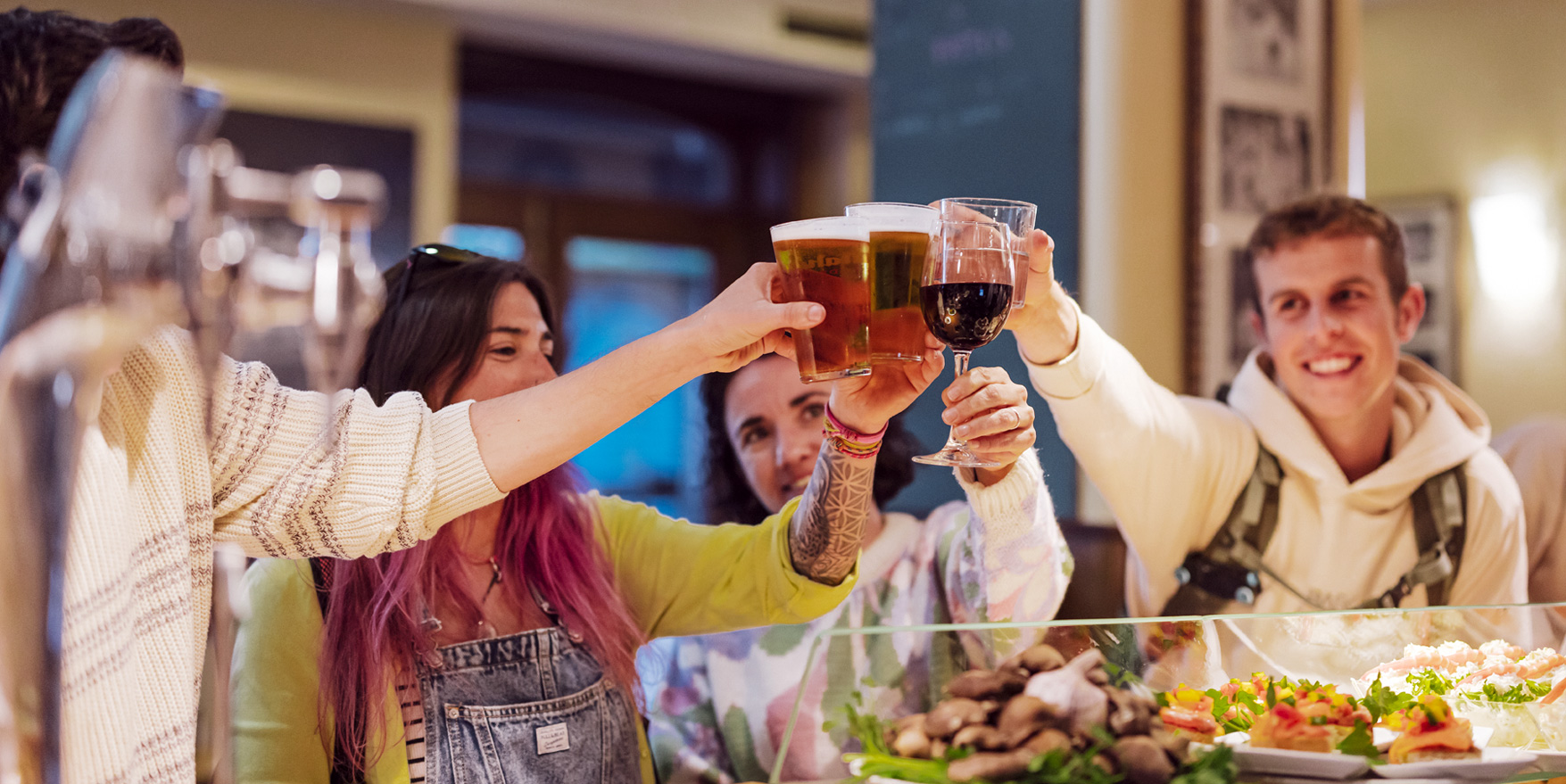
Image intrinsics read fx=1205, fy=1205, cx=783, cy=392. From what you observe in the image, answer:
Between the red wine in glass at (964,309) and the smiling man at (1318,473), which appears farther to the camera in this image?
the smiling man at (1318,473)

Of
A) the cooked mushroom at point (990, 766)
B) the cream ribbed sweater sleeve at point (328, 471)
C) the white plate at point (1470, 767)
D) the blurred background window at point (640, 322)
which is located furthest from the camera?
the blurred background window at point (640, 322)

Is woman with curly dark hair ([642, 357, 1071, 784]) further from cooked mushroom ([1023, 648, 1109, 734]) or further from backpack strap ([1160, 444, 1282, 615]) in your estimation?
cooked mushroom ([1023, 648, 1109, 734])

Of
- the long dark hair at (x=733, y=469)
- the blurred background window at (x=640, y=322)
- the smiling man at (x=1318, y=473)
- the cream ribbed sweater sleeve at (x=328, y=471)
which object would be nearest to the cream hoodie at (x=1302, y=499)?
the smiling man at (x=1318, y=473)

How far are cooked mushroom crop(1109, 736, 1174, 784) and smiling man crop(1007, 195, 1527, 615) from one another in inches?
38.8

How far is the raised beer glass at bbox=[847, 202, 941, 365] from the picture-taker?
4.26ft

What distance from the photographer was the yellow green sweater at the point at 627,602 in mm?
1492

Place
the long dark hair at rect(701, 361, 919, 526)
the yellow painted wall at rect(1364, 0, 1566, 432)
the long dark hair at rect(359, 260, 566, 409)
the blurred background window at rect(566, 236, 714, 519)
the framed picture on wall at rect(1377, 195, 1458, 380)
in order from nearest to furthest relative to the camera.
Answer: the long dark hair at rect(359, 260, 566, 409) < the long dark hair at rect(701, 361, 919, 526) < the yellow painted wall at rect(1364, 0, 1566, 432) < the framed picture on wall at rect(1377, 195, 1458, 380) < the blurred background window at rect(566, 236, 714, 519)

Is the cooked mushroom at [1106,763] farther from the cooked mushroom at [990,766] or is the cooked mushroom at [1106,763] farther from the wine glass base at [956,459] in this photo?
the wine glass base at [956,459]

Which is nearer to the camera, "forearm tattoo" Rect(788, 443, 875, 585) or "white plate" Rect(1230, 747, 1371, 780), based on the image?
"white plate" Rect(1230, 747, 1371, 780)

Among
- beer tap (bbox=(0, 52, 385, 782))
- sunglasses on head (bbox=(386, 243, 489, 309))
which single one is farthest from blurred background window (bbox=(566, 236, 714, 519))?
beer tap (bbox=(0, 52, 385, 782))

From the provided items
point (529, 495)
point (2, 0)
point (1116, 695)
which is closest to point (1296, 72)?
point (529, 495)

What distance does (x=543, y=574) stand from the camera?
1.68 metres

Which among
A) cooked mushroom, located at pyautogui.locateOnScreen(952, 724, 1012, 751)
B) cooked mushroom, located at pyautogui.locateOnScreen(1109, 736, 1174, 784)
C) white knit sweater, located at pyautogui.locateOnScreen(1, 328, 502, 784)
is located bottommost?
cooked mushroom, located at pyautogui.locateOnScreen(1109, 736, 1174, 784)

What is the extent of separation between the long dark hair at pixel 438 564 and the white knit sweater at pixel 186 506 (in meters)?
0.30
